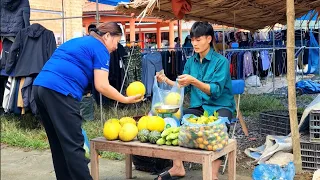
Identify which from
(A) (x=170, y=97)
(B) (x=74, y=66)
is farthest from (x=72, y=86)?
(A) (x=170, y=97)

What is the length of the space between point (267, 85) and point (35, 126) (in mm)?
9350

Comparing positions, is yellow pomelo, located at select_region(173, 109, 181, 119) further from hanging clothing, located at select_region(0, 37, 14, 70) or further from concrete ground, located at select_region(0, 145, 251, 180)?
hanging clothing, located at select_region(0, 37, 14, 70)

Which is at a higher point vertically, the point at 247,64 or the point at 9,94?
the point at 247,64

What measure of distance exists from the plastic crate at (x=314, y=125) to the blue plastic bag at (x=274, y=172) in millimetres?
784

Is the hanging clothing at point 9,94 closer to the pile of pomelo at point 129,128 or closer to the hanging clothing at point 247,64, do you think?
the pile of pomelo at point 129,128

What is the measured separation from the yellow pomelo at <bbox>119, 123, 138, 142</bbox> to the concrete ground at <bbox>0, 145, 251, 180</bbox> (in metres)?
1.11

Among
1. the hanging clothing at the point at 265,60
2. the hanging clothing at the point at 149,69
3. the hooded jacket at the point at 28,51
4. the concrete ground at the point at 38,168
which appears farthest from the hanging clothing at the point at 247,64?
the concrete ground at the point at 38,168

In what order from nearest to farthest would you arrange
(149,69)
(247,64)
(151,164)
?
(151,164) → (149,69) → (247,64)

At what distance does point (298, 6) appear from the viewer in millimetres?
6043

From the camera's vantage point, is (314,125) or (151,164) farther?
(151,164)

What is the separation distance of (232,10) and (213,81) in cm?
217

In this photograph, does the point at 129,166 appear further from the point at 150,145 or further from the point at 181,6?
the point at 181,6

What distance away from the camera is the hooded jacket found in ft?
21.3

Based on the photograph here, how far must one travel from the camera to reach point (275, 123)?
5.95 m
